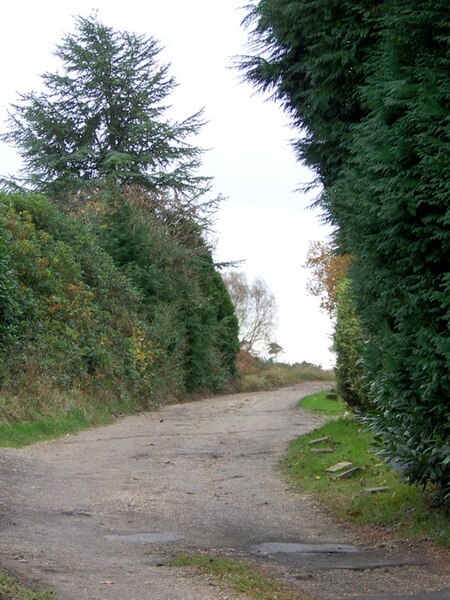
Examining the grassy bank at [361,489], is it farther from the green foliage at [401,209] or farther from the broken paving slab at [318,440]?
the green foliage at [401,209]

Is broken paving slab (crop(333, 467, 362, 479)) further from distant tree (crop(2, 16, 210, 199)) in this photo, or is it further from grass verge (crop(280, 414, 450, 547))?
distant tree (crop(2, 16, 210, 199))

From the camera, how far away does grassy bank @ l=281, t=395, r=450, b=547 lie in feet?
28.2

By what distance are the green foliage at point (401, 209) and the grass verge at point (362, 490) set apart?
50 centimetres

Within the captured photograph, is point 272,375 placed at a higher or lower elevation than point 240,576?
higher

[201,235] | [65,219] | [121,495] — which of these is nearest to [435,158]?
[121,495]

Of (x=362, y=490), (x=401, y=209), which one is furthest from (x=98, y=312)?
(x=401, y=209)

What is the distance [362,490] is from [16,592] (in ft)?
19.4

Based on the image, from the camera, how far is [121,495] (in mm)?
10383

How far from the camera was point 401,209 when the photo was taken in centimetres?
799

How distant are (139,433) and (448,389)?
418 inches

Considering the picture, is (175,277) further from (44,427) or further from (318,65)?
(318,65)

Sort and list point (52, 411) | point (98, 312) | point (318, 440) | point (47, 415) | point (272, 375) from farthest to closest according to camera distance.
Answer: point (272, 375) → point (98, 312) → point (52, 411) → point (47, 415) → point (318, 440)

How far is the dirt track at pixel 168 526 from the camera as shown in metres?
6.48

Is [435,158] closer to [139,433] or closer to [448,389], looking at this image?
[448,389]
